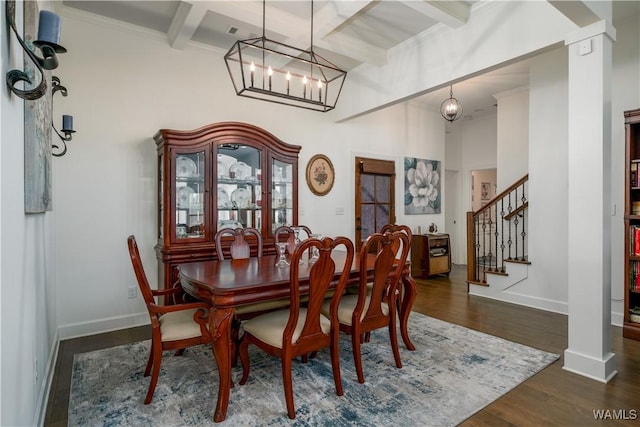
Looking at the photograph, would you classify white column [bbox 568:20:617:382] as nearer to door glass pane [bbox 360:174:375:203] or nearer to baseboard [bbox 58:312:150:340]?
door glass pane [bbox 360:174:375:203]

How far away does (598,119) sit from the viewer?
2.43 metres

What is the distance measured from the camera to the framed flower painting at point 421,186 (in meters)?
6.00

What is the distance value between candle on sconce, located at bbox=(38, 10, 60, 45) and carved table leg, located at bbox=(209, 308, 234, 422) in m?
1.48

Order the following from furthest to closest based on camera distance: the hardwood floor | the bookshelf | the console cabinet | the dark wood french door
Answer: the console cabinet
the dark wood french door
the bookshelf
the hardwood floor

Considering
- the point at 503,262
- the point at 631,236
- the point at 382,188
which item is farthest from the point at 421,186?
the point at 631,236

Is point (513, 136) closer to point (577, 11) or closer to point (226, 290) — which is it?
point (577, 11)

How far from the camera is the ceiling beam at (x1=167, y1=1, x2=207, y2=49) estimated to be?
298 cm

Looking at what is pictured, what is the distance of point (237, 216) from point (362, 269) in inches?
77.1

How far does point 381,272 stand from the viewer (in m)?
2.42

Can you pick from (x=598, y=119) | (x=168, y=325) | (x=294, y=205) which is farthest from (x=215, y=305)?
(x=598, y=119)

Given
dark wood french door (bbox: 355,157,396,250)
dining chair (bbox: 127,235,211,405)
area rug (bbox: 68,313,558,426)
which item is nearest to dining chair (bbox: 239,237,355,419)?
area rug (bbox: 68,313,558,426)

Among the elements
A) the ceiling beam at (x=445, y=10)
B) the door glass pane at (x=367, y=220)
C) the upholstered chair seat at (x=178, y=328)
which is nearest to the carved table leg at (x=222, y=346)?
the upholstered chair seat at (x=178, y=328)

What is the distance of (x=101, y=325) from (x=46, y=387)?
124 cm

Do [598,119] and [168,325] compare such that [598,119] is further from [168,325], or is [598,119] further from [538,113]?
[168,325]
